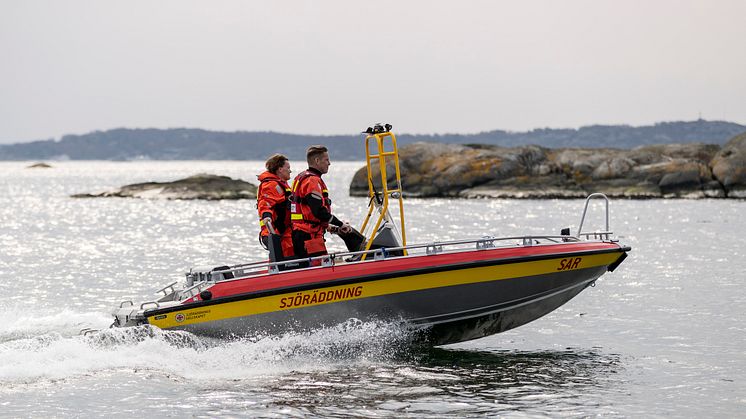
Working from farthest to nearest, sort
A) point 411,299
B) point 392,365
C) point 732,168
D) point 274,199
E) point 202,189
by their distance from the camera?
point 202,189, point 732,168, point 392,365, point 274,199, point 411,299

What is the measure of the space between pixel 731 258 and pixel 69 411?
20.6 meters

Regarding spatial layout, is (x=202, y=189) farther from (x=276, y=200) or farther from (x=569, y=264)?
(x=569, y=264)

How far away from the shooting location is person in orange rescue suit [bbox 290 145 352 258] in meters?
10.1

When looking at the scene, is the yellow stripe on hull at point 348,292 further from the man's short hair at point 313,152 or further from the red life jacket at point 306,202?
the man's short hair at point 313,152

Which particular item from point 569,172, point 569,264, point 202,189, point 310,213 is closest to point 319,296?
point 310,213

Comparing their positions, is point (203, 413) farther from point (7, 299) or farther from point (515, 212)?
point (515, 212)

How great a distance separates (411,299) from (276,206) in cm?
186

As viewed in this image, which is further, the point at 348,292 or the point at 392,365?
the point at 392,365

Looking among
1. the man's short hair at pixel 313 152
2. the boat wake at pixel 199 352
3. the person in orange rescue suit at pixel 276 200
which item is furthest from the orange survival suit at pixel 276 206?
the boat wake at pixel 199 352

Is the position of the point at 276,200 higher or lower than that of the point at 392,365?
higher

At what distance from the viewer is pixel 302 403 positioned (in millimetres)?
8828

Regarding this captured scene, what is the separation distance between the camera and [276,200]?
33.9ft

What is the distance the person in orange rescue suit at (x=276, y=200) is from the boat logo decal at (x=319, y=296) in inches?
23.6

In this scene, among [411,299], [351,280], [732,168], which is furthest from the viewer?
[732,168]
